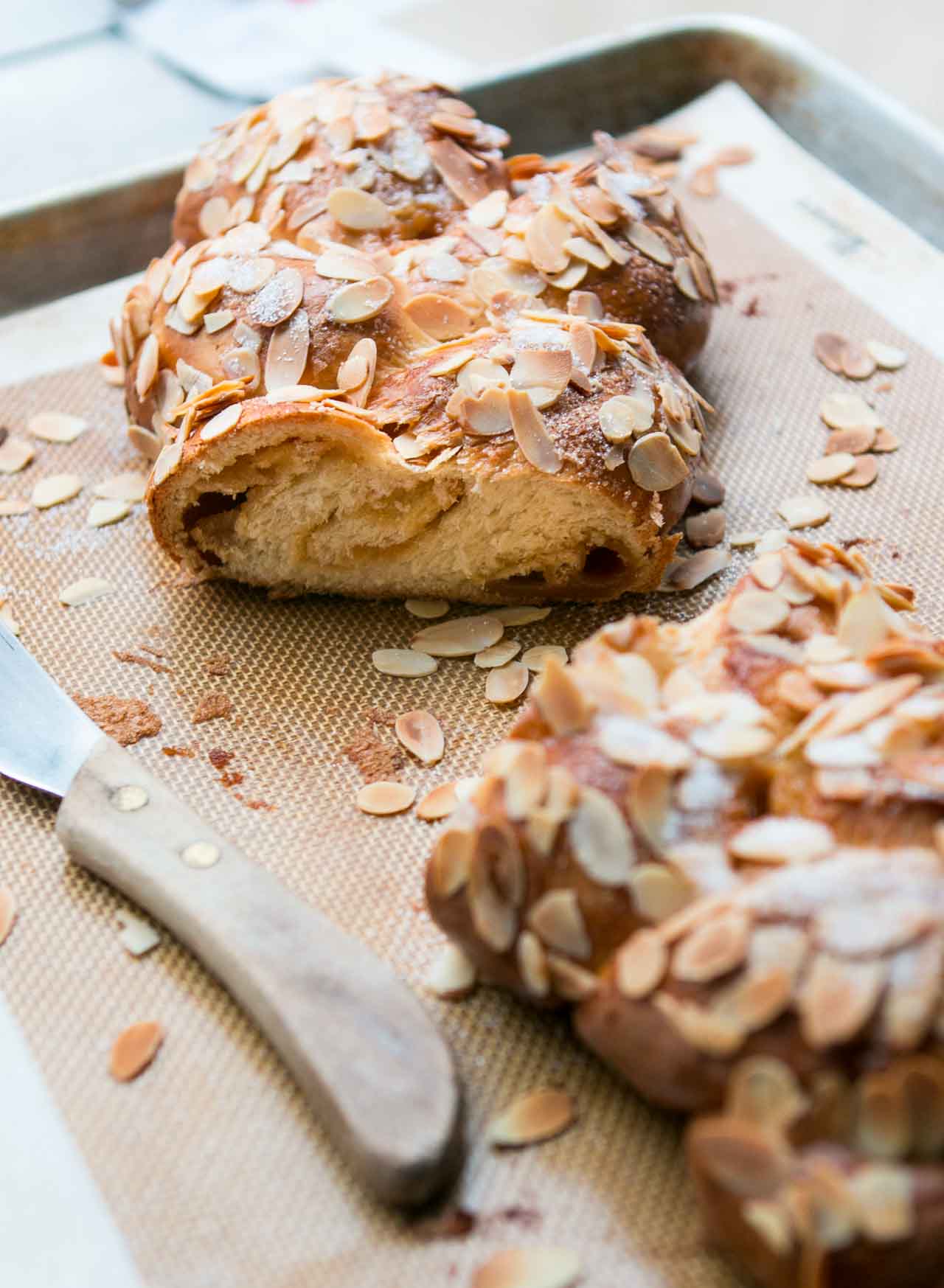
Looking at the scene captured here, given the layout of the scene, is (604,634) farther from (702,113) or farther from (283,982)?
(702,113)

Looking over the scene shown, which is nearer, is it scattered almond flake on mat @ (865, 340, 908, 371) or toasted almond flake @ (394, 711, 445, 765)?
toasted almond flake @ (394, 711, 445, 765)

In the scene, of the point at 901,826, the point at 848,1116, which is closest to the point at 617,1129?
the point at 848,1116

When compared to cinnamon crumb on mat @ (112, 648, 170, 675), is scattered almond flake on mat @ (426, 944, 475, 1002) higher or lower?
higher

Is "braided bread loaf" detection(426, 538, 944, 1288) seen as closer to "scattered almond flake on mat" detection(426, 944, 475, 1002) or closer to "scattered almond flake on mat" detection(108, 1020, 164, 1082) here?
"scattered almond flake on mat" detection(426, 944, 475, 1002)

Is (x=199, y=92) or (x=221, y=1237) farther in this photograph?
(x=199, y=92)

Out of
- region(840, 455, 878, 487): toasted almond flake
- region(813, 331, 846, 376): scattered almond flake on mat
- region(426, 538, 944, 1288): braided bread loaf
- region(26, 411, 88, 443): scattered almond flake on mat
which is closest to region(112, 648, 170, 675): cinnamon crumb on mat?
region(26, 411, 88, 443): scattered almond flake on mat

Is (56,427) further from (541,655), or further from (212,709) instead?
(541,655)

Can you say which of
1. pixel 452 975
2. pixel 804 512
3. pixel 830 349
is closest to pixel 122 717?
pixel 452 975

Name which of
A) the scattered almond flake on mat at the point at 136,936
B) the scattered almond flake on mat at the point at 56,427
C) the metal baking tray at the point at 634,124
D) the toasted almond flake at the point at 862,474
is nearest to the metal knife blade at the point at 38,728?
the scattered almond flake on mat at the point at 136,936
